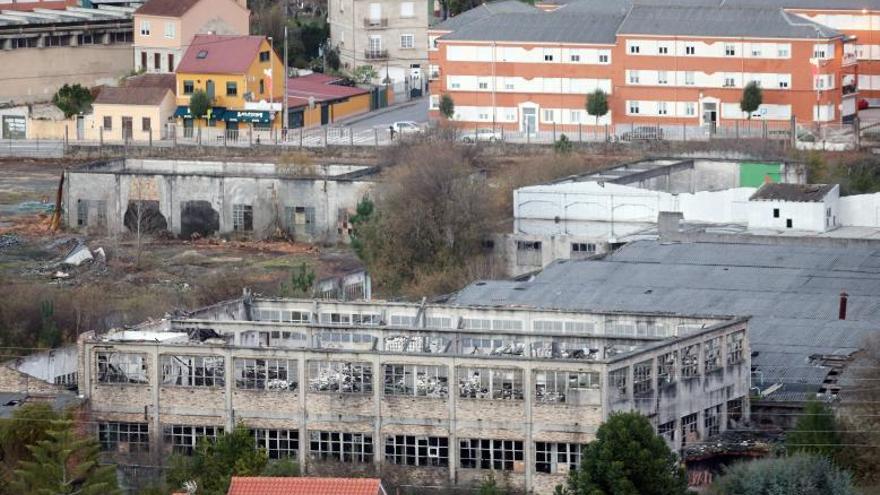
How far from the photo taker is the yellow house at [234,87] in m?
104

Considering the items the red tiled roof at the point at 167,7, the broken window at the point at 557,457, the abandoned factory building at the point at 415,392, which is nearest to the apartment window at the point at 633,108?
the red tiled roof at the point at 167,7

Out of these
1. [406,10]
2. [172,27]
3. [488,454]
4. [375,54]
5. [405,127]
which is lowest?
[488,454]

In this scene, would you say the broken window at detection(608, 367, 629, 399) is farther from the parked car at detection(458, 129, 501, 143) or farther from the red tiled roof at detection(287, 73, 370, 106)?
the red tiled roof at detection(287, 73, 370, 106)

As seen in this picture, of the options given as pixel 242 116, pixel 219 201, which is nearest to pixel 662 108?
pixel 242 116

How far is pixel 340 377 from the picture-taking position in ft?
193

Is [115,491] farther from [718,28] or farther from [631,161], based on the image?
[718,28]

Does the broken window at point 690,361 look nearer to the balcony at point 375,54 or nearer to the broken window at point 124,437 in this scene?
the broken window at point 124,437

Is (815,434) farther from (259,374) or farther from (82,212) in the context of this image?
(82,212)

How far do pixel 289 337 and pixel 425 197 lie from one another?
19.8m

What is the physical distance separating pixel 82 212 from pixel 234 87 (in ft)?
46.0

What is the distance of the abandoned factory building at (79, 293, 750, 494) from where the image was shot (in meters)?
57.5

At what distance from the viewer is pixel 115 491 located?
54.2 m

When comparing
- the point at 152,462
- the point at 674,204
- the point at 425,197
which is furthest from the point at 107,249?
the point at 152,462

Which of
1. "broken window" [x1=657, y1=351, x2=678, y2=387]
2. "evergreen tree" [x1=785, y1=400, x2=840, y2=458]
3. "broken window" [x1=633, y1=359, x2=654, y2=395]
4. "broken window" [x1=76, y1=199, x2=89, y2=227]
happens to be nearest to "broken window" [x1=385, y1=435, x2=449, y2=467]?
"broken window" [x1=633, y1=359, x2=654, y2=395]
